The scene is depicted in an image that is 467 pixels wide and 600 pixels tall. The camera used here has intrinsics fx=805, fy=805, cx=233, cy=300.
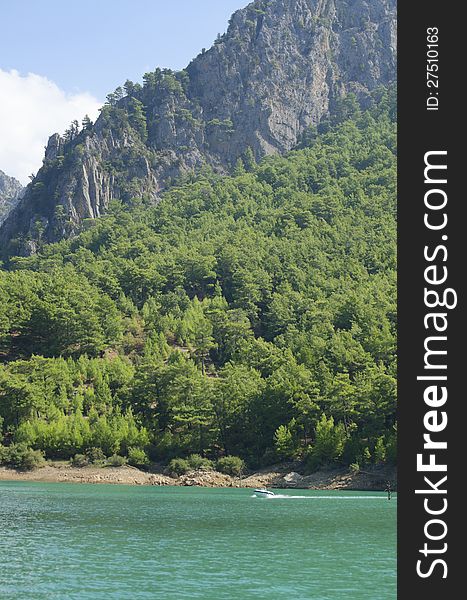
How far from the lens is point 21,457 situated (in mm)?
69812

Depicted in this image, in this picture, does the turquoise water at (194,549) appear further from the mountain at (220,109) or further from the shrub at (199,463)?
the mountain at (220,109)

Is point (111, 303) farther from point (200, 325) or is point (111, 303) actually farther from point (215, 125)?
point (215, 125)

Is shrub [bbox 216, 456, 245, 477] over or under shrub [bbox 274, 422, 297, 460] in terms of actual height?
under

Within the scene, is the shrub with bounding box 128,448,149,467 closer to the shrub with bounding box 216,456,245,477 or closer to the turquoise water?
the shrub with bounding box 216,456,245,477

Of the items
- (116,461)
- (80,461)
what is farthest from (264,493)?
(80,461)

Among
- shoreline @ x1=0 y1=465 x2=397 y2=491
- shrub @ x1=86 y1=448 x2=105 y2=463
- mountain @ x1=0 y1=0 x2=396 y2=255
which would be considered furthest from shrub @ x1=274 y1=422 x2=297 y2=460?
mountain @ x1=0 y1=0 x2=396 y2=255

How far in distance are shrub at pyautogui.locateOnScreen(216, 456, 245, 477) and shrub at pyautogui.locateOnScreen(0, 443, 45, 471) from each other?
51.4 ft

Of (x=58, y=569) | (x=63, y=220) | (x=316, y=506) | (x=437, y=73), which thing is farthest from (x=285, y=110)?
(x=437, y=73)

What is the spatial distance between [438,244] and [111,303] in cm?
9382

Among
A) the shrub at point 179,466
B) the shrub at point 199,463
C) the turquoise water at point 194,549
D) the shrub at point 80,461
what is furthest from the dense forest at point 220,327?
the turquoise water at point 194,549

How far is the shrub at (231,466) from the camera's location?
70.2 m

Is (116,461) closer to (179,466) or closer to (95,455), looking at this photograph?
(95,455)

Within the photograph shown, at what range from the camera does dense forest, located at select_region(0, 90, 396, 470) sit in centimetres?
7169

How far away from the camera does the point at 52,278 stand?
349ft
